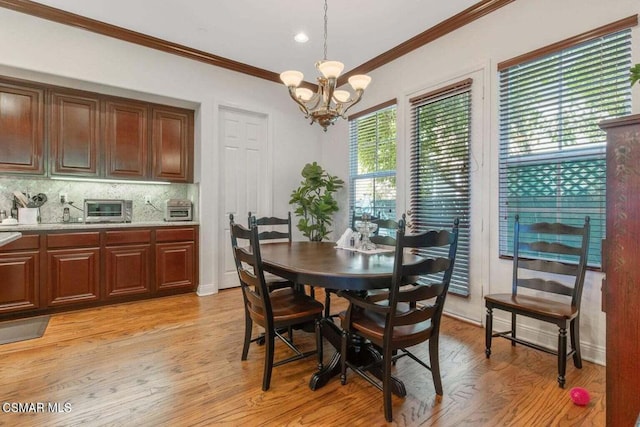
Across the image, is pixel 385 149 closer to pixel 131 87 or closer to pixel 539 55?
pixel 539 55

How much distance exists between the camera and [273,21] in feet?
10.6

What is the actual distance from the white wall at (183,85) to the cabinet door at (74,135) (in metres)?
0.20

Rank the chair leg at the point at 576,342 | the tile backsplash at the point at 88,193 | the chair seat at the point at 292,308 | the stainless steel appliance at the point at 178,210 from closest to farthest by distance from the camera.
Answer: the chair seat at the point at 292,308 < the chair leg at the point at 576,342 < the tile backsplash at the point at 88,193 < the stainless steel appliance at the point at 178,210

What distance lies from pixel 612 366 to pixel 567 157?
5.75 feet

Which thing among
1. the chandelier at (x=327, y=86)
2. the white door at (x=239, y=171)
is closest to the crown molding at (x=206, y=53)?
the white door at (x=239, y=171)

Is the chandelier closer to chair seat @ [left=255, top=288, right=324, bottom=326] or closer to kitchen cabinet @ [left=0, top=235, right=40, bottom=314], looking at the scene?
chair seat @ [left=255, top=288, right=324, bottom=326]

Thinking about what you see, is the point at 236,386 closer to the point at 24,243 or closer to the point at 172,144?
the point at 24,243

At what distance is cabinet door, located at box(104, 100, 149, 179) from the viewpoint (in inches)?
145

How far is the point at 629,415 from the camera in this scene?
3.82 ft

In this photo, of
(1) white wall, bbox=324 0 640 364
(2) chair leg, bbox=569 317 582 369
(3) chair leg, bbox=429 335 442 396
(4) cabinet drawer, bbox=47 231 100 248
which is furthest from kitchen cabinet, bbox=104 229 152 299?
(2) chair leg, bbox=569 317 582 369

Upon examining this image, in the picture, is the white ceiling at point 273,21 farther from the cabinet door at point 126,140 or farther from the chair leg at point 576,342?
the chair leg at point 576,342

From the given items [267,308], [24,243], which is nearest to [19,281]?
[24,243]

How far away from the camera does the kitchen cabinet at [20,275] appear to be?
9.72 feet

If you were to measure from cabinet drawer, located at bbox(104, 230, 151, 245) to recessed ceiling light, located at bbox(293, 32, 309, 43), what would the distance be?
2769mm
